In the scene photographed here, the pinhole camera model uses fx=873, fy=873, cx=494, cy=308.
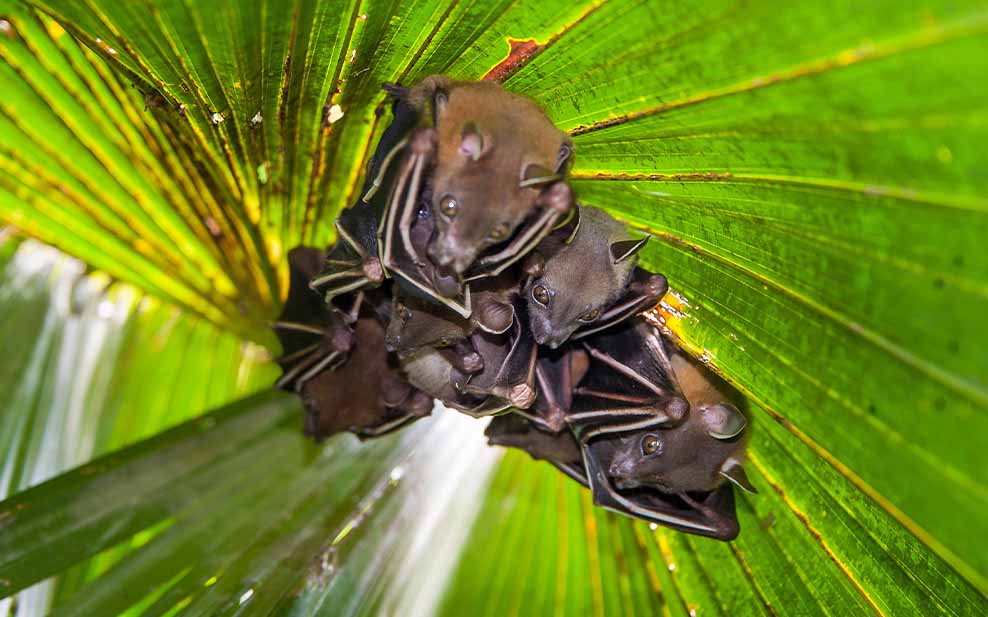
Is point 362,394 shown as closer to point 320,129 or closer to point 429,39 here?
point 320,129

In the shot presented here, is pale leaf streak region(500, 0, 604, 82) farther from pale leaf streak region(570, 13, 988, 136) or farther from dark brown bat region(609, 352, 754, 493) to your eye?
dark brown bat region(609, 352, 754, 493)

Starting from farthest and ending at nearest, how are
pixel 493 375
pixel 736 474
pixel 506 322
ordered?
pixel 736 474 → pixel 493 375 → pixel 506 322

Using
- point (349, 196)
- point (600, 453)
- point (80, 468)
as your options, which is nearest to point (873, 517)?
point (600, 453)

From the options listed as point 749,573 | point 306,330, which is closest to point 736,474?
point 749,573

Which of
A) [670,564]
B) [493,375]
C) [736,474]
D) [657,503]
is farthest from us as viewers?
[670,564]

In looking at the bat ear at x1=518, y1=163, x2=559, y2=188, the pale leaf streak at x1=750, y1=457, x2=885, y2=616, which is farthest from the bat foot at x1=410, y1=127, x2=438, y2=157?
the pale leaf streak at x1=750, y1=457, x2=885, y2=616

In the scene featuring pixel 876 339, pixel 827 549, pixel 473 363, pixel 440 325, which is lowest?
pixel 827 549

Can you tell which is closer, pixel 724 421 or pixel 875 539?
pixel 875 539

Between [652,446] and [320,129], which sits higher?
[320,129]

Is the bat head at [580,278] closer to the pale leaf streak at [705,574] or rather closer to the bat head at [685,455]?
the bat head at [685,455]
